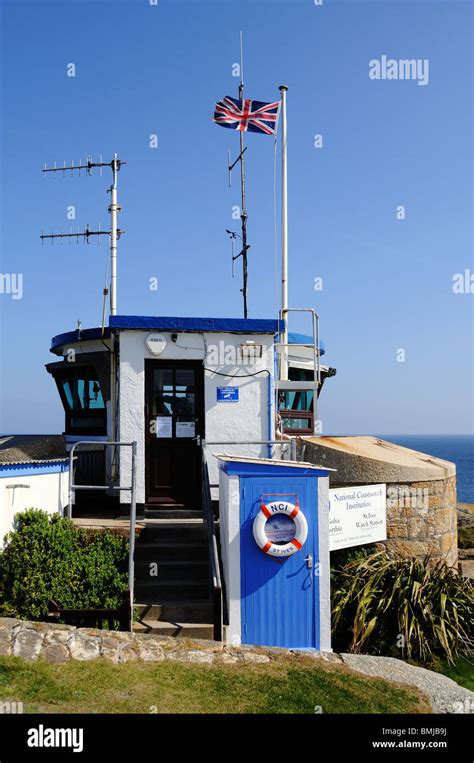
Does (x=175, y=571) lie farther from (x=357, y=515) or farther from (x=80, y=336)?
(x=80, y=336)

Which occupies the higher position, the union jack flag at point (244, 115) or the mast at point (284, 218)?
the union jack flag at point (244, 115)

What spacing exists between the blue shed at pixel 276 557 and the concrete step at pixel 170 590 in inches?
24.0

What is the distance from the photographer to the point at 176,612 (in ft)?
26.0

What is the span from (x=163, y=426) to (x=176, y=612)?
3637 mm

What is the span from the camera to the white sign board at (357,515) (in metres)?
9.36

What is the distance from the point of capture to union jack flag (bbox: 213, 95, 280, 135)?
547 inches

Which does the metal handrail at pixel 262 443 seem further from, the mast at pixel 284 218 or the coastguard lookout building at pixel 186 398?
the mast at pixel 284 218

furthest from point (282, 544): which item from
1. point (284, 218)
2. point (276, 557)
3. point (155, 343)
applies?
point (284, 218)

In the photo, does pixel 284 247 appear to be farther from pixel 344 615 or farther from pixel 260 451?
pixel 344 615

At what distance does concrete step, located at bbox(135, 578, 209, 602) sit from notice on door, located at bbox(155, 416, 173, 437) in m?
2.91

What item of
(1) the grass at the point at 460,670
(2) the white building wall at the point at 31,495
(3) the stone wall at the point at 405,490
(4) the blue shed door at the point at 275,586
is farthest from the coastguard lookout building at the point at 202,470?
(1) the grass at the point at 460,670

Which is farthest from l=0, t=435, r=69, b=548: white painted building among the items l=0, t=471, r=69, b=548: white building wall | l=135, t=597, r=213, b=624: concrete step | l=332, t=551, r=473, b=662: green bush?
l=332, t=551, r=473, b=662: green bush

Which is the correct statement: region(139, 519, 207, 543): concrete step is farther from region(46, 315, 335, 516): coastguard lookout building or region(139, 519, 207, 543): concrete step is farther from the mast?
the mast
